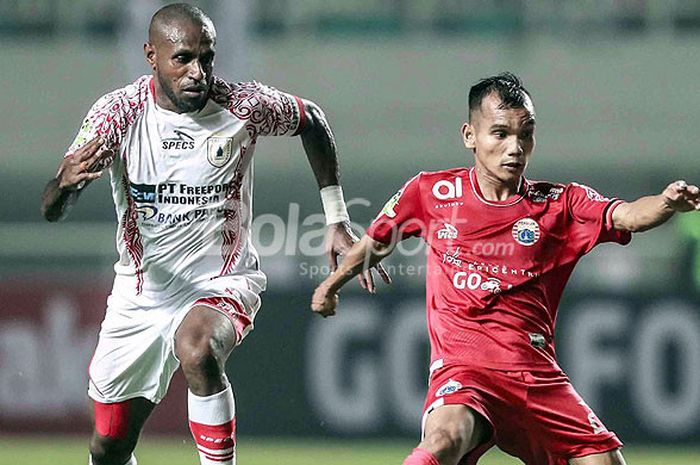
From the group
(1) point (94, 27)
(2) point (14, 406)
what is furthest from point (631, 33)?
(2) point (14, 406)

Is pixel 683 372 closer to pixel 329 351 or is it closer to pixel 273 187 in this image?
pixel 329 351

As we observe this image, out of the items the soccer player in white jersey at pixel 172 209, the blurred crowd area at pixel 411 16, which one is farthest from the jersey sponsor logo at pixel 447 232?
the blurred crowd area at pixel 411 16

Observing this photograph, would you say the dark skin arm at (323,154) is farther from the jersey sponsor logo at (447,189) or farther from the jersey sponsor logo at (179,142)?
the jersey sponsor logo at (447,189)

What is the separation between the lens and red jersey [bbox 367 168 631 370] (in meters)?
4.78

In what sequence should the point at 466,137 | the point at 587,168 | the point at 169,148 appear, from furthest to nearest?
the point at 587,168 → the point at 169,148 → the point at 466,137

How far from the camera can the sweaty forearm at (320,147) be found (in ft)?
19.0

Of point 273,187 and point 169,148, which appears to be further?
point 273,187

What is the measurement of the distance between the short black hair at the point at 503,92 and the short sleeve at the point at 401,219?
1.18 ft

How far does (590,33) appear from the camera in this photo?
9516 mm

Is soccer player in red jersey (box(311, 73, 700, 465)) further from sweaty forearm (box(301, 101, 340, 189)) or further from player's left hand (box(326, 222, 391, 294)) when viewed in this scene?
sweaty forearm (box(301, 101, 340, 189))

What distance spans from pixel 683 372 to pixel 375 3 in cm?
327

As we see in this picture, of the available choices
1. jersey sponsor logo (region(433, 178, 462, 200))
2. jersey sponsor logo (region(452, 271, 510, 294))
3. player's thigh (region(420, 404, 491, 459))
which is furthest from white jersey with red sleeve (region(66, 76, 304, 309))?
player's thigh (region(420, 404, 491, 459))

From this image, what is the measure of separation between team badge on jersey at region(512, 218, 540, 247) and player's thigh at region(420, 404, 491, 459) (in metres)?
0.66

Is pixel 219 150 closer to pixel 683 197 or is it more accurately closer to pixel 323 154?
pixel 323 154
